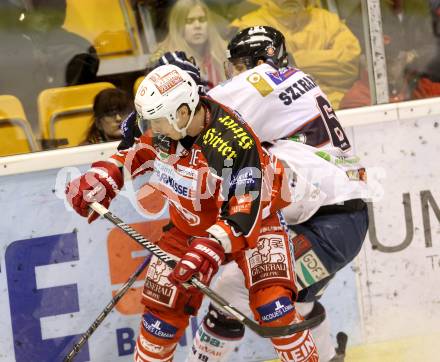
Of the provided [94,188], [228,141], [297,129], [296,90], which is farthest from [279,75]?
[94,188]

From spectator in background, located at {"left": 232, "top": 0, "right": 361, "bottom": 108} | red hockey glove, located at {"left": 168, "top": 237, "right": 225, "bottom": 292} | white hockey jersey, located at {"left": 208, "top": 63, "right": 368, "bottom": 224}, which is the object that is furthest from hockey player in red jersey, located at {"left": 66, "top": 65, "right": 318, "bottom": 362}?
spectator in background, located at {"left": 232, "top": 0, "right": 361, "bottom": 108}

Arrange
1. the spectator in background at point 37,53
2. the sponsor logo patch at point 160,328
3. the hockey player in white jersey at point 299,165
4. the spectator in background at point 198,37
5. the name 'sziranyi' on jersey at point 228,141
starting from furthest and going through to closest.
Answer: the spectator in background at point 198,37 < the spectator in background at point 37,53 < the hockey player in white jersey at point 299,165 < the sponsor logo patch at point 160,328 < the name 'sziranyi' on jersey at point 228,141

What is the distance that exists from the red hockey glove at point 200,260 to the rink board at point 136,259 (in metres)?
1.03

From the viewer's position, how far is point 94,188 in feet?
12.0

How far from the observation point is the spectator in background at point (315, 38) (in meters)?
4.55

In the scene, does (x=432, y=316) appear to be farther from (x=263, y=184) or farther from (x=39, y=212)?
(x=39, y=212)

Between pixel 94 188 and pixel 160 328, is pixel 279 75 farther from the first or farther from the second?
pixel 160 328

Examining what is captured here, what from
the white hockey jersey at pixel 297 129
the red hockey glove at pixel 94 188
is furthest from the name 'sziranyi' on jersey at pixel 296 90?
the red hockey glove at pixel 94 188

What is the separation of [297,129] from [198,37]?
97 cm

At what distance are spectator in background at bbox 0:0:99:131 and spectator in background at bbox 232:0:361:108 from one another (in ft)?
2.46

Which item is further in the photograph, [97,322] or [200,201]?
[97,322]

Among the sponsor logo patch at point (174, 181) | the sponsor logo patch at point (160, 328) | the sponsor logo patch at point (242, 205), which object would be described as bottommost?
the sponsor logo patch at point (160, 328)

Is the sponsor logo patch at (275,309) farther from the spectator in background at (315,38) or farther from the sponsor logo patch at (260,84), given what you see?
the spectator in background at (315,38)

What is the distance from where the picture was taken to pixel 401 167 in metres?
4.48
